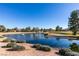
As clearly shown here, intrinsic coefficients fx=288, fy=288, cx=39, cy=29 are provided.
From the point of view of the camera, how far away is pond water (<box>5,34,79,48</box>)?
3647 mm

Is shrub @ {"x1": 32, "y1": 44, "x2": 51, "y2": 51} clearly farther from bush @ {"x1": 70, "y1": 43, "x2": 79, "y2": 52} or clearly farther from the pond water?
bush @ {"x1": 70, "y1": 43, "x2": 79, "y2": 52}

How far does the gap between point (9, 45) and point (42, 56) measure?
17.5 inches

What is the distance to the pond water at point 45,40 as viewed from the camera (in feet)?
12.0

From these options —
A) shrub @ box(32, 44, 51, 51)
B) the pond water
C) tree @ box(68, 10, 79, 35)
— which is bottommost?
shrub @ box(32, 44, 51, 51)

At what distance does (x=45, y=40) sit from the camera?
3662 millimetres

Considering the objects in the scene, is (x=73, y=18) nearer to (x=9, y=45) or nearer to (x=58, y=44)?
(x=58, y=44)

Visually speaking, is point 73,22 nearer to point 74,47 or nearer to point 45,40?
point 74,47

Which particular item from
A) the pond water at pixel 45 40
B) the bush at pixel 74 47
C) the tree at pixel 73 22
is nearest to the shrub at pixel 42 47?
the pond water at pixel 45 40

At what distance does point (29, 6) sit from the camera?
12.0 feet

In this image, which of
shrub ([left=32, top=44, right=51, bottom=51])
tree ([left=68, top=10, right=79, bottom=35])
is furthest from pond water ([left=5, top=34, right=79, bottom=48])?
tree ([left=68, top=10, right=79, bottom=35])

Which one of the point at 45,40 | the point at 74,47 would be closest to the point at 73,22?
the point at 74,47

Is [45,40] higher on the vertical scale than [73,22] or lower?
lower

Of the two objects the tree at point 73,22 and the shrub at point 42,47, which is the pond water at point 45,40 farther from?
the tree at point 73,22

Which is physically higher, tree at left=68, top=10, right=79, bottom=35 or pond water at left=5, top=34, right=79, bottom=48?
tree at left=68, top=10, right=79, bottom=35
